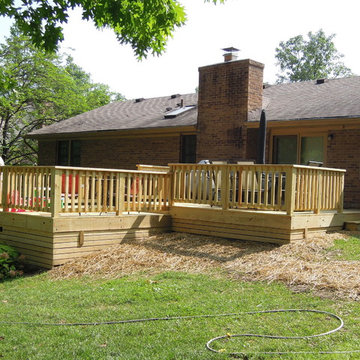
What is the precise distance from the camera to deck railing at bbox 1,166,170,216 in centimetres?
847

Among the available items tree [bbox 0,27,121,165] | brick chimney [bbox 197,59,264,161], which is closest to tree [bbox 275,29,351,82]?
tree [bbox 0,27,121,165]

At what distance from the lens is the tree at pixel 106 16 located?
6883mm

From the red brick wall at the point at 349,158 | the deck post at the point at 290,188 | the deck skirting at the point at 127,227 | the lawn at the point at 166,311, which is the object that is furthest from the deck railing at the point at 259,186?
the red brick wall at the point at 349,158

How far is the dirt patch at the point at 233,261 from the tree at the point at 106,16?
359 centimetres

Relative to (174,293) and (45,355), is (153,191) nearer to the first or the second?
(174,293)

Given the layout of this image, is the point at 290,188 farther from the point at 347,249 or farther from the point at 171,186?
the point at 171,186

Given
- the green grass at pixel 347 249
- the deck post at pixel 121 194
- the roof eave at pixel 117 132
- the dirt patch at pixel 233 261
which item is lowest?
the dirt patch at pixel 233 261

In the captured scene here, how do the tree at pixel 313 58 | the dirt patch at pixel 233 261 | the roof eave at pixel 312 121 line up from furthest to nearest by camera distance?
the tree at pixel 313 58 < the roof eave at pixel 312 121 < the dirt patch at pixel 233 261

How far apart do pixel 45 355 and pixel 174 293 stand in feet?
7.32

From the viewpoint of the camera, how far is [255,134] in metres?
13.8

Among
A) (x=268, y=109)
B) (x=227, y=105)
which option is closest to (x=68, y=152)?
(x=227, y=105)

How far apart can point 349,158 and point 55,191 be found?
734 centimetres

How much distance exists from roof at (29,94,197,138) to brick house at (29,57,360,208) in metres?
0.06

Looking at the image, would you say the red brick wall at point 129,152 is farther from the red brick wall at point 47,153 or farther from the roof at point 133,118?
the red brick wall at point 47,153
